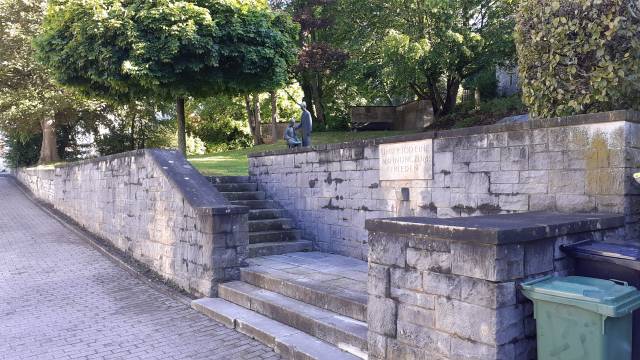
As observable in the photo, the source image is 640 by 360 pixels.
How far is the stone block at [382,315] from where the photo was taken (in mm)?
3666

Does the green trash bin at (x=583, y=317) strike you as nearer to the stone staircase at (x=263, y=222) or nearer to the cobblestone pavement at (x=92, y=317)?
the cobblestone pavement at (x=92, y=317)

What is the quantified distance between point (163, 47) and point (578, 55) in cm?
902

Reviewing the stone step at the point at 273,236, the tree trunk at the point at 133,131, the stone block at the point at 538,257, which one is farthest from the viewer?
the tree trunk at the point at 133,131

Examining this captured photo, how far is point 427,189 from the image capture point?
20.1 feet

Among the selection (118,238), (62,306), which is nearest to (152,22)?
(118,238)

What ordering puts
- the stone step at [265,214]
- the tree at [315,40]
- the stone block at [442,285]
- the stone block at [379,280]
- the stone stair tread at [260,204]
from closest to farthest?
the stone block at [442,285]
the stone block at [379,280]
the stone step at [265,214]
the stone stair tread at [260,204]
the tree at [315,40]

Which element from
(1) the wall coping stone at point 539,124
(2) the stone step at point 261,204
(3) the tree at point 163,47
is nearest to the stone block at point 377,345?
(1) the wall coping stone at point 539,124

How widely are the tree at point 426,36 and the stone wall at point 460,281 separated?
39.6 ft

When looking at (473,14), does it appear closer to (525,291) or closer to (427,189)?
(427,189)

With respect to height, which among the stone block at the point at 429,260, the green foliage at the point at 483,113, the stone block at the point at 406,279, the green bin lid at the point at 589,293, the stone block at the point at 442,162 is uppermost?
the green foliage at the point at 483,113

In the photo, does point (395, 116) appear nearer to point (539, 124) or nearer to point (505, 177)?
point (505, 177)

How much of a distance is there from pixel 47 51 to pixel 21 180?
41.5ft

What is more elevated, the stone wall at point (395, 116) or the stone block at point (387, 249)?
the stone wall at point (395, 116)

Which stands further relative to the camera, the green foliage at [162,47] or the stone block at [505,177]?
the green foliage at [162,47]
